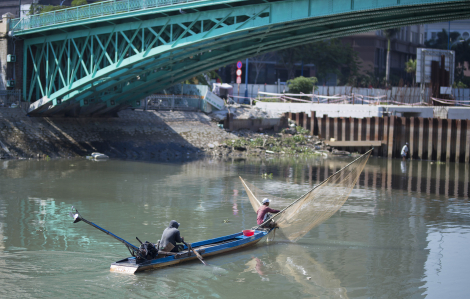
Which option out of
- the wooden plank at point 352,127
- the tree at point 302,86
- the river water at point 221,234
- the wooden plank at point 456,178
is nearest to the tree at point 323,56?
the tree at point 302,86

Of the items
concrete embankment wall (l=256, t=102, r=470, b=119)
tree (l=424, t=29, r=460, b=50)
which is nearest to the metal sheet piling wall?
concrete embankment wall (l=256, t=102, r=470, b=119)

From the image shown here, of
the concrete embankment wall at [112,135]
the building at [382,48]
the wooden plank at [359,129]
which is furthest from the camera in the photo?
the building at [382,48]

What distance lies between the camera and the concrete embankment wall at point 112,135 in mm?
34375

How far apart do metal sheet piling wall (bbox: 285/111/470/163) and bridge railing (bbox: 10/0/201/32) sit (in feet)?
66.4

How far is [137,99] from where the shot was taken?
40312 millimetres

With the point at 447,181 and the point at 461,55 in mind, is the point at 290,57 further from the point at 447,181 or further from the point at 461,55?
the point at 447,181

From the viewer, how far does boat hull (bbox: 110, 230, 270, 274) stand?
1241 cm

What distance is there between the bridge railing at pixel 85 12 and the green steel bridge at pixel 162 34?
61 mm

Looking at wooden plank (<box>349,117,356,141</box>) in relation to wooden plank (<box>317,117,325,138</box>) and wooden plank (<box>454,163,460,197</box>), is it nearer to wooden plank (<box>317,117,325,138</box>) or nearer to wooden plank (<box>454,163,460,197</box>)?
wooden plank (<box>317,117,325,138</box>)

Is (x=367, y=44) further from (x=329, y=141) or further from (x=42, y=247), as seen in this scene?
(x=42, y=247)

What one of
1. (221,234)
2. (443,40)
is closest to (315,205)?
(221,234)

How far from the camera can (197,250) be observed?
534 inches

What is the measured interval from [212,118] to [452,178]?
2122 centimetres

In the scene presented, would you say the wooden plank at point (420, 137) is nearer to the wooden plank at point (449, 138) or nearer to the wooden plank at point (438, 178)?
the wooden plank at point (449, 138)
